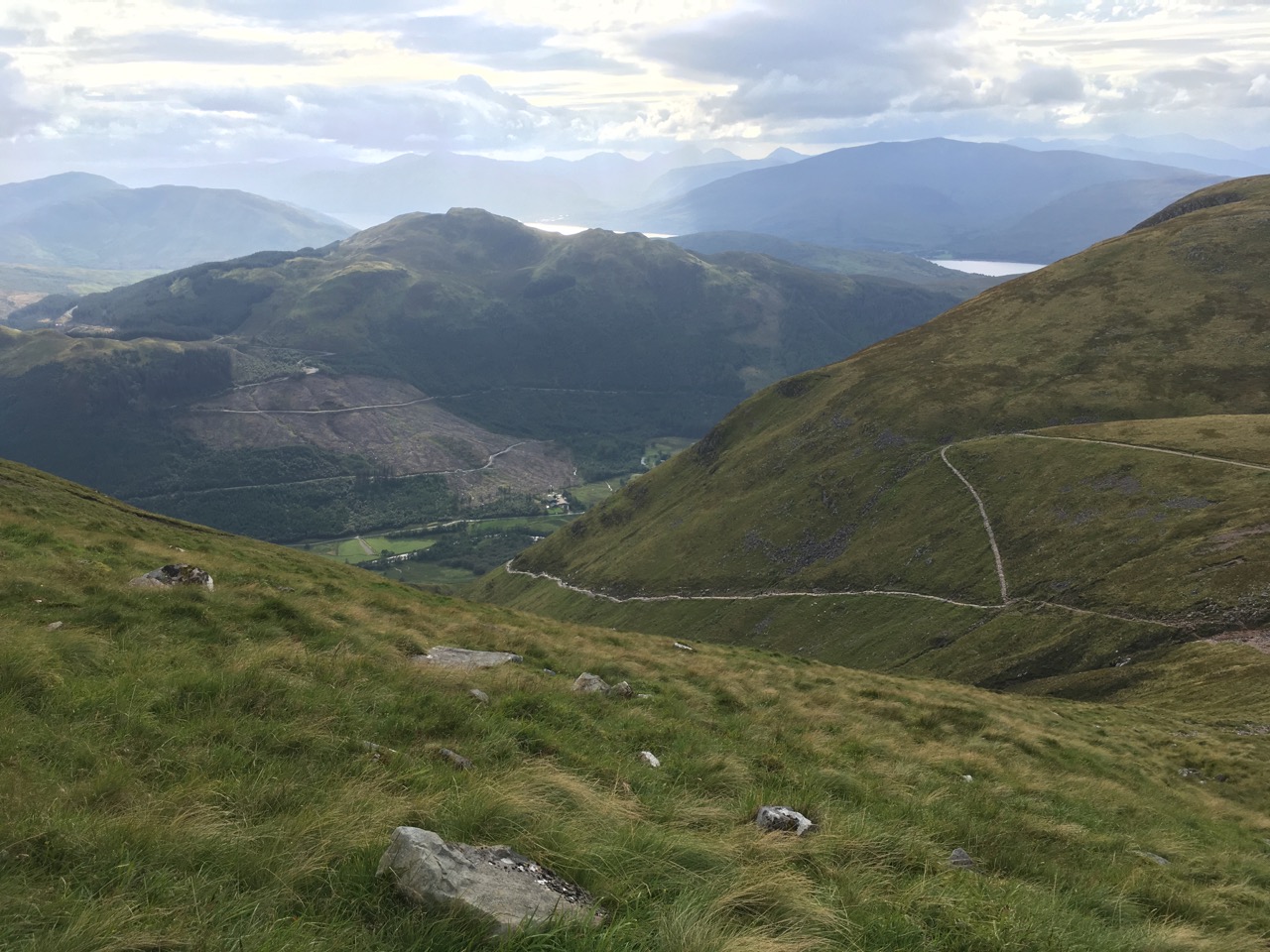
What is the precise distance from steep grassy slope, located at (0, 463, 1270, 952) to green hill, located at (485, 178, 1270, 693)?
49.0 meters

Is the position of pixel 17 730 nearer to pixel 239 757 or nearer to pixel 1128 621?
pixel 239 757

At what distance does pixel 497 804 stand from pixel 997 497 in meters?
108

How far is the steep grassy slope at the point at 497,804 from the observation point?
6723 mm

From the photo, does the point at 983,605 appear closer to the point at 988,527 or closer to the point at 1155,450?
the point at 988,527

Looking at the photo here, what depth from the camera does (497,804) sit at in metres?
8.66

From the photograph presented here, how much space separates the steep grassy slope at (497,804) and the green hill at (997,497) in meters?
49.0

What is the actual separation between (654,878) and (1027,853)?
25.5ft

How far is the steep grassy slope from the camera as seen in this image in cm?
672

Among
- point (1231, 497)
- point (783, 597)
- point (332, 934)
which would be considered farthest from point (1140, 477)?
point (332, 934)

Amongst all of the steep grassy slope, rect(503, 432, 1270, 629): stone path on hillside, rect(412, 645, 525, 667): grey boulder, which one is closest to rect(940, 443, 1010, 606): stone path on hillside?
rect(503, 432, 1270, 629): stone path on hillside

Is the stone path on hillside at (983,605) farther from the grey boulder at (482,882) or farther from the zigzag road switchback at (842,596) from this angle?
the grey boulder at (482,882)

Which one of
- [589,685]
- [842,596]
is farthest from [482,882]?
[842,596]

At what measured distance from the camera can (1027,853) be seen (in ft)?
40.4

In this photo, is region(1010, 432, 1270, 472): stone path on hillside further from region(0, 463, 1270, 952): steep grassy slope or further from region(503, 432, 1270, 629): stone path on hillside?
region(0, 463, 1270, 952): steep grassy slope
